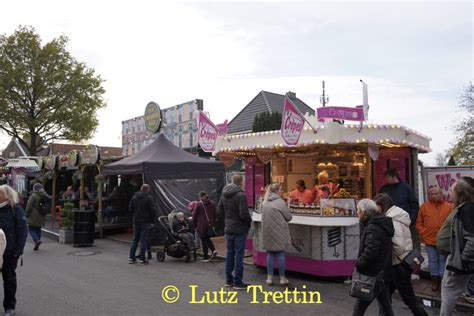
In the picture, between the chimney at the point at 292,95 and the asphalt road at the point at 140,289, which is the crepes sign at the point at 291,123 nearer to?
the asphalt road at the point at 140,289

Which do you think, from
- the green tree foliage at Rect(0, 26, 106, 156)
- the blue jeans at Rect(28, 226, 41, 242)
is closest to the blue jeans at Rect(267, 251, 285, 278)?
the blue jeans at Rect(28, 226, 41, 242)

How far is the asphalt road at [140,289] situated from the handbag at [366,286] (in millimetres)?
1412

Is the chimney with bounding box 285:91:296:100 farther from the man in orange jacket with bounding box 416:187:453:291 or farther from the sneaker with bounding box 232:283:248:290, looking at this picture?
the sneaker with bounding box 232:283:248:290

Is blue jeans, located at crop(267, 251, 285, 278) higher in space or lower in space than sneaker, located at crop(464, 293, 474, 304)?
higher

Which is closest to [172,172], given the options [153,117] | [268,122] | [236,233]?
[153,117]

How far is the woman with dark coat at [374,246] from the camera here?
3975 millimetres

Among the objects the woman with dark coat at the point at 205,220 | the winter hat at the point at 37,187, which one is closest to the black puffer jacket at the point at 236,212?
the woman with dark coat at the point at 205,220

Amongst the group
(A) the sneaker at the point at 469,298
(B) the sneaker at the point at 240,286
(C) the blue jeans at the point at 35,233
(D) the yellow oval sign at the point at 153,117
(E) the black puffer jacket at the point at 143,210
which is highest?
(D) the yellow oval sign at the point at 153,117

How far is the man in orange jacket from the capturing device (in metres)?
6.13

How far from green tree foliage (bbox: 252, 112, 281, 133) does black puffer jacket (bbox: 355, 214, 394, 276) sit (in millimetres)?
18976

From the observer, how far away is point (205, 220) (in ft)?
29.1

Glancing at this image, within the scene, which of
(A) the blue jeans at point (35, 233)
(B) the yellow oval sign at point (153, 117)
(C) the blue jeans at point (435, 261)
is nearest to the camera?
(C) the blue jeans at point (435, 261)

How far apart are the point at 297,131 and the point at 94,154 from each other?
25.7ft

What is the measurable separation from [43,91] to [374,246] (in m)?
22.3
